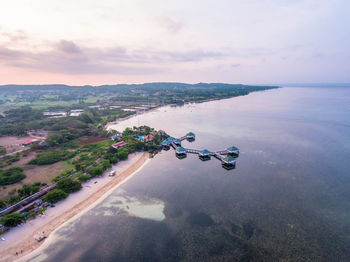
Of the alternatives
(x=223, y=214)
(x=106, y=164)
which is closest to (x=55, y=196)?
(x=106, y=164)

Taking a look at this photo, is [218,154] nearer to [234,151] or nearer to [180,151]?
[234,151]

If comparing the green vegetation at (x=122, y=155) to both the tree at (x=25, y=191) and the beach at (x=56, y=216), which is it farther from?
the tree at (x=25, y=191)

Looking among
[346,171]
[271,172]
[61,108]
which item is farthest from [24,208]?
[61,108]

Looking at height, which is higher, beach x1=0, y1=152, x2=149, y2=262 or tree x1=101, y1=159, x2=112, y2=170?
tree x1=101, y1=159, x2=112, y2=170

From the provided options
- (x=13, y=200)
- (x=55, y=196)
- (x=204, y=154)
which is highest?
(x=13, y=200)

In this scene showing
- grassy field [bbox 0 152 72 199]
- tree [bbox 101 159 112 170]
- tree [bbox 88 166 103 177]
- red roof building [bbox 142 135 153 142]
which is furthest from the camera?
red roof building [bbox 142 135 153 142]

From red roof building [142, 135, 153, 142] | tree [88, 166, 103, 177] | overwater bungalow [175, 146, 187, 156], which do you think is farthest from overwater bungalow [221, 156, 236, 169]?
tree [88, 166, 103, 177]

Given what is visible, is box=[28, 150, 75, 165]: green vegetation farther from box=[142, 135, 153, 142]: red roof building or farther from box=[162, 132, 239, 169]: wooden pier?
box=[162, 132, 239, 169]: wooden pier
